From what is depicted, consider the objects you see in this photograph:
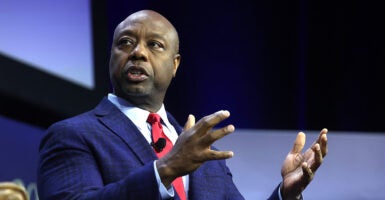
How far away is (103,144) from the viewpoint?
1.81 meters

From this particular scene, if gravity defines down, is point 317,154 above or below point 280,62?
above

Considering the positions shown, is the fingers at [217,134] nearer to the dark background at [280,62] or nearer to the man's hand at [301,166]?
the man's hand at [301,166]

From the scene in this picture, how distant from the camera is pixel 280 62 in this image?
133 inches

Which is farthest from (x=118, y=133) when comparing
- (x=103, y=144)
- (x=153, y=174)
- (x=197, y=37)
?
(x=197, y=37)

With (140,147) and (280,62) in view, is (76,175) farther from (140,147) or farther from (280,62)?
(280,62)

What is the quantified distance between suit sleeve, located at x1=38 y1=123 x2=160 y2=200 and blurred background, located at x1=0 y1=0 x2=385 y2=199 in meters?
1.22

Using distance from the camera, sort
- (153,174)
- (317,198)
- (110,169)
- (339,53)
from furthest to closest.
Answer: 1. (339,53)
2. (317,198)
3. (110,169)
4. (153,174)

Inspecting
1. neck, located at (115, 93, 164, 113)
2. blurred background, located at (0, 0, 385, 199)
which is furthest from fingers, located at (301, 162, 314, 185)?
blurred background, located at (0, 0, 385, 199)

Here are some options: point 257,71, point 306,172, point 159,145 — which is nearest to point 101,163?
point 159,145

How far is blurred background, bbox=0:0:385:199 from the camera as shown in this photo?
3.03 meters

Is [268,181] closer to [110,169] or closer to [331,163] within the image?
[331,163]

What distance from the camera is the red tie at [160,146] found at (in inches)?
72.1

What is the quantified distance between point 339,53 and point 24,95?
152 centimetres

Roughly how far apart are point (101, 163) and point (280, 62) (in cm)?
177
